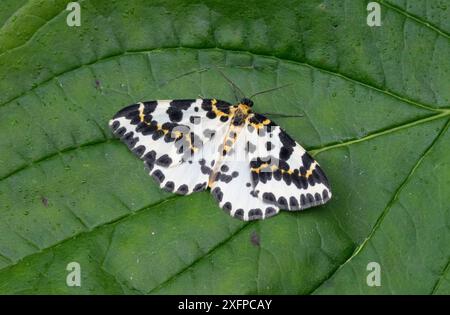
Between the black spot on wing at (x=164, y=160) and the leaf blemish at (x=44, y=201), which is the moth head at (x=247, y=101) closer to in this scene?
the black spot on wing at (x=164, y=160)

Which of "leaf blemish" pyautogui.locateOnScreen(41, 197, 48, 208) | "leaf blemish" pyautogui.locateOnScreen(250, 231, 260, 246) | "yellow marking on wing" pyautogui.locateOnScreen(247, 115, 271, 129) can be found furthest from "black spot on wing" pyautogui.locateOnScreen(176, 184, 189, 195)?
"leaf blemish" pyautogui.locateOnScreen(41, 197, 48, 208)

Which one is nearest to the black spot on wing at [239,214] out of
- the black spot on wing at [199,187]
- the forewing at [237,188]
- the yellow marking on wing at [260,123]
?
the forewing at [237,188]

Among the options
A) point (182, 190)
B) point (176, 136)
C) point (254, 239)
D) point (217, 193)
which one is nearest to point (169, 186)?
point (182, 190)

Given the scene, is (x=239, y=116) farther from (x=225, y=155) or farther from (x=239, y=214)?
(x=239, y=214)

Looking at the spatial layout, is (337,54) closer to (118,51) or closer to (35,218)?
(118,51)

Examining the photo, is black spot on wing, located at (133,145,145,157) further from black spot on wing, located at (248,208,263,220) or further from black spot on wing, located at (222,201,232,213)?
black spot on wing, located at (248,208,263,220)
